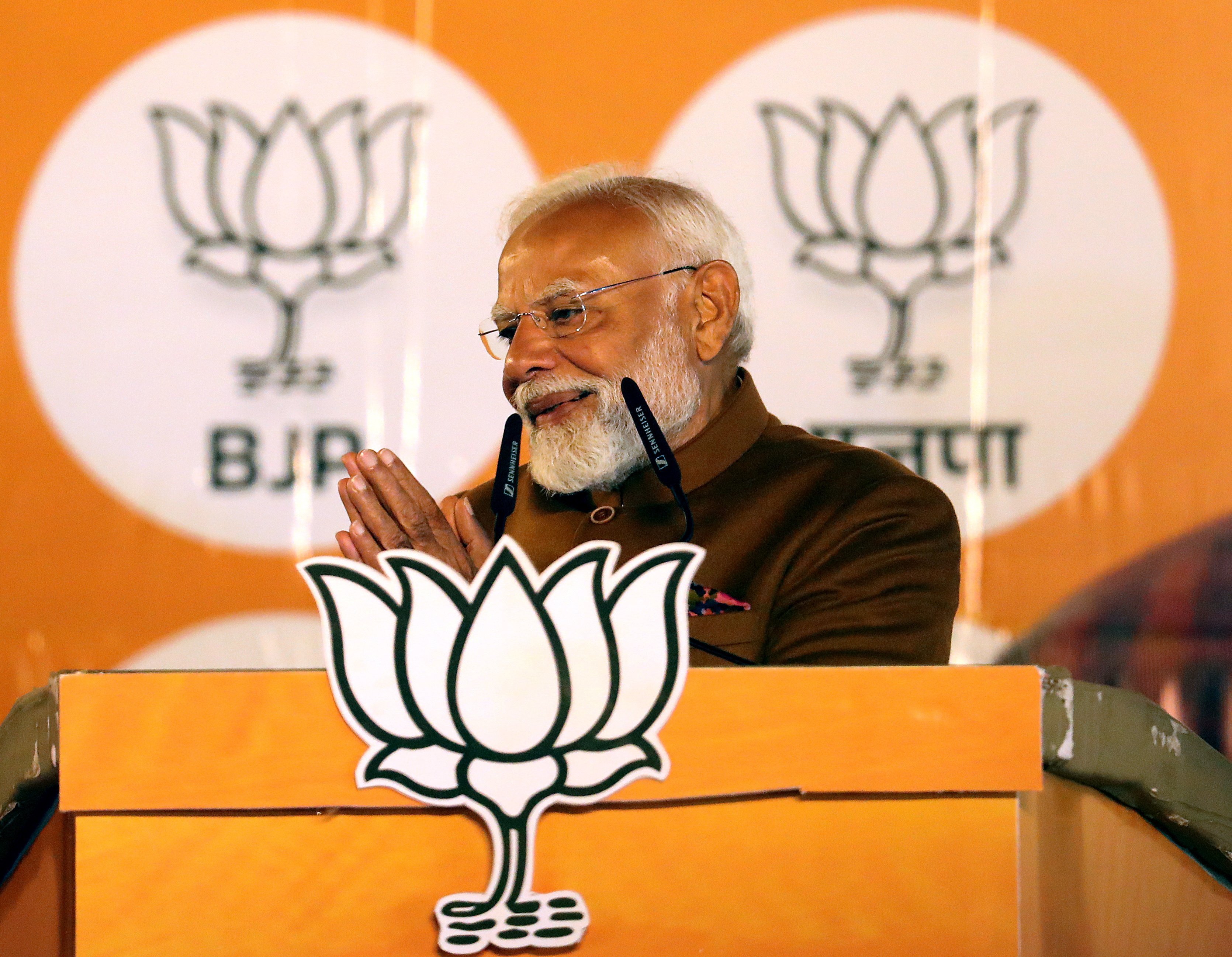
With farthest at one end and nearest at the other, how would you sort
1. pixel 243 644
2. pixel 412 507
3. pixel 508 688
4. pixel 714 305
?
pixel 243 644 → pixel 714 305 → pixel 412 507 → pixel 508 688

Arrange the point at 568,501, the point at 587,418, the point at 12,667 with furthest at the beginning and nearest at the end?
the point at 12,667 → the point at 568,501 → the point at 587,418

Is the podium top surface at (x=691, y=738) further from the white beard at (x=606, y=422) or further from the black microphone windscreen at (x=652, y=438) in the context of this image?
the white beard at (x=606, y=422)

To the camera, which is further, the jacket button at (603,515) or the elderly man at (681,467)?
the jacket button at (603,515)

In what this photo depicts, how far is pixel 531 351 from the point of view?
1.47 m

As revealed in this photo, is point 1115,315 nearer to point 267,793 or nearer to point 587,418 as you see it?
point 587,418

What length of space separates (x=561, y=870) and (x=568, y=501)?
2.86 feet

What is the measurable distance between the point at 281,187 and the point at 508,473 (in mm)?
1295

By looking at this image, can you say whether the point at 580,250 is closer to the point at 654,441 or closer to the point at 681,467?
the point at 681,467

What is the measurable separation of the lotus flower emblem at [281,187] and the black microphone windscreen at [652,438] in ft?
3.76

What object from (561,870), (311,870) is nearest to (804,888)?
(561,870)

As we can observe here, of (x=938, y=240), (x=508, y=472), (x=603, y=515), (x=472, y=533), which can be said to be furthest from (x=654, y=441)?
(x=938, y=240)

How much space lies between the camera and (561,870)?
77 cm

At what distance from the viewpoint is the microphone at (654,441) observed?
1045 mm

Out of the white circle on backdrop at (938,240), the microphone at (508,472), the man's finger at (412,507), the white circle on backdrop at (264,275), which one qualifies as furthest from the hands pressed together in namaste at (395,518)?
the white circle on backdrop at (938,240)
